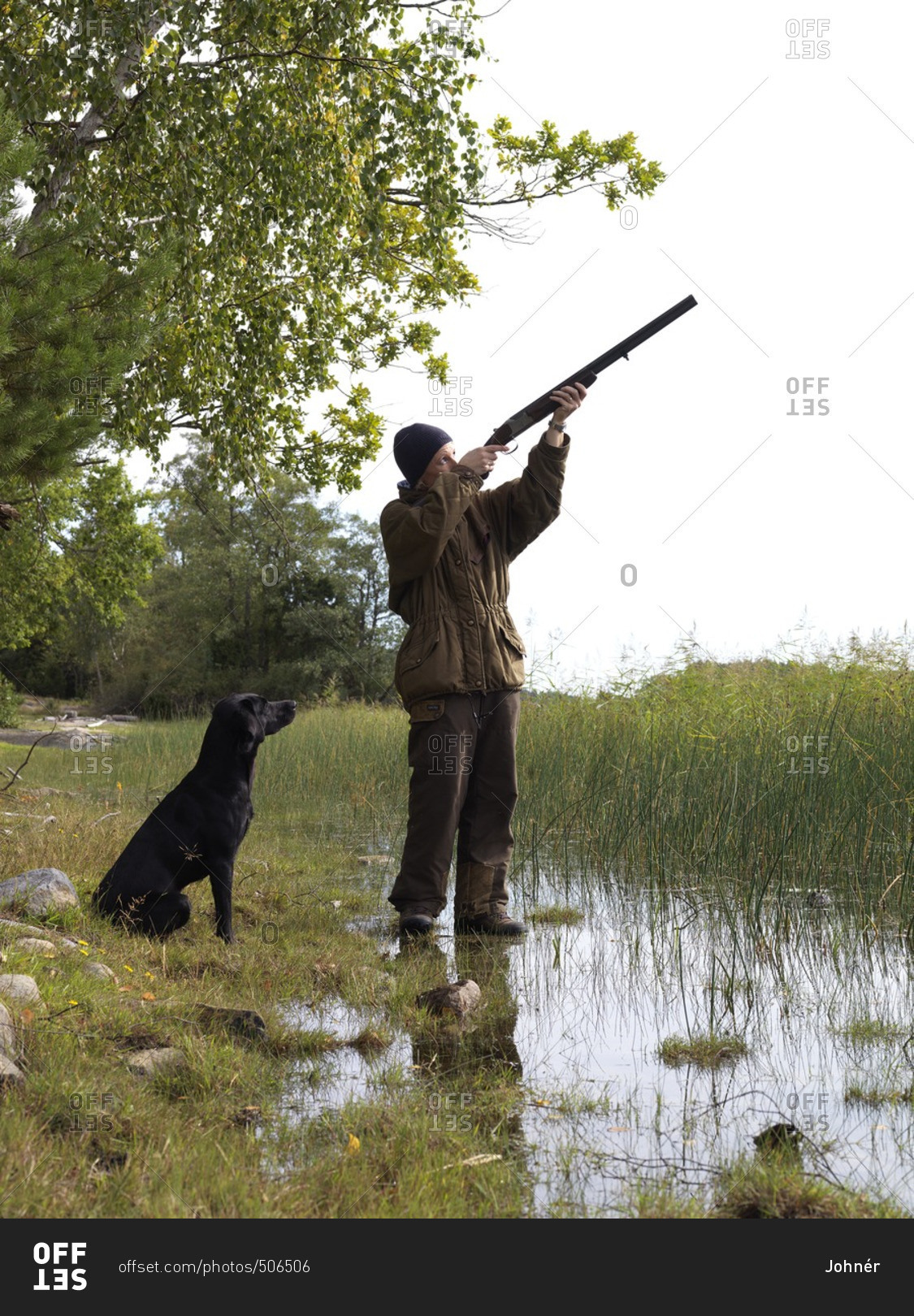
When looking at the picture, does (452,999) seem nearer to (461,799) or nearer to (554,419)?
(461,799)

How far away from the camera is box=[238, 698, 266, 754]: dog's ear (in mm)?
4918

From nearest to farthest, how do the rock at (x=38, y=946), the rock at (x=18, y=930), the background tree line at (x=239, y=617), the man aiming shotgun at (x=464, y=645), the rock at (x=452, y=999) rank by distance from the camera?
the rock at (x=452, y=999) → the rock at (x=38, y=946) → the rock at (x=18, y=930) → the man aiming shotgun at (x=464, y=645) → the background tree line at (x=239, y=617)

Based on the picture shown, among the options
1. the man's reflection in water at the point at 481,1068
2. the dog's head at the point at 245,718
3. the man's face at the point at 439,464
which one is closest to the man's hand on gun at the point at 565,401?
the man's face at the point at 439,464

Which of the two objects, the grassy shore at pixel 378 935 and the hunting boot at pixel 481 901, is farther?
the hunting boot at pixel 481 901

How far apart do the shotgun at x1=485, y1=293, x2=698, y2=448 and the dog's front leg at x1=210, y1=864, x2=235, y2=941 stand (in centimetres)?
223

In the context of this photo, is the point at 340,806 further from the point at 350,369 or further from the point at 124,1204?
the point at 124,1204

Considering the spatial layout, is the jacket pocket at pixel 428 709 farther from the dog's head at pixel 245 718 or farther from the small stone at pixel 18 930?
the small stone at pixel 18 930

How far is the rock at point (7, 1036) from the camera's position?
291 cm

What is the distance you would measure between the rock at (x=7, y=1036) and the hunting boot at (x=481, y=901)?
8.16 ft

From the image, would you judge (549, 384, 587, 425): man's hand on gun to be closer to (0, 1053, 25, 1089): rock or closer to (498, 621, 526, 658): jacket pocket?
(498, 621, 526, 658): jacket pocket

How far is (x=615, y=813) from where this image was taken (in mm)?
6695
